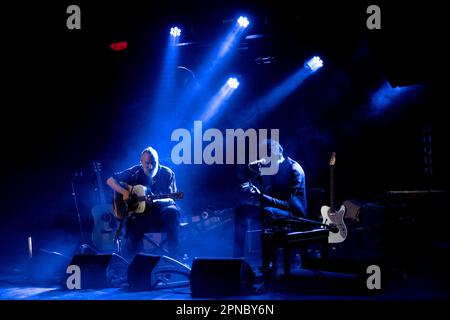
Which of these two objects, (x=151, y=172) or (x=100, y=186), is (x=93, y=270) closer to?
(x=151, y=172)

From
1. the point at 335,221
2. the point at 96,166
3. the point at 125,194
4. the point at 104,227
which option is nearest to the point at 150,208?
the point at 125,194

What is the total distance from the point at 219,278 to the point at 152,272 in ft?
2.33

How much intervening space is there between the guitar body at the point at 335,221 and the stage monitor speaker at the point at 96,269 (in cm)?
299

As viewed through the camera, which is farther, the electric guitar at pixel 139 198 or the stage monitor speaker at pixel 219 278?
the electric guitar at pixel 139 198

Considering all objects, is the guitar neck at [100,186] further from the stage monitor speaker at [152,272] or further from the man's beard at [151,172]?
the stage monitor speaker at [152,272]

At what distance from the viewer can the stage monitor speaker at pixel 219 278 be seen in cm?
400

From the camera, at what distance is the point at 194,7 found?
6.07 m

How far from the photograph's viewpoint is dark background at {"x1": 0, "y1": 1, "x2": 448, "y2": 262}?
19.6 feet

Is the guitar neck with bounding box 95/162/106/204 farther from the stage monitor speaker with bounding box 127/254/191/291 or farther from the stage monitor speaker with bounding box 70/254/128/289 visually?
the stage monitor speaker with bounding box 127/254/191/291

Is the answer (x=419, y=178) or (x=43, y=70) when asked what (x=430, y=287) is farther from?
(x=43, y=70)

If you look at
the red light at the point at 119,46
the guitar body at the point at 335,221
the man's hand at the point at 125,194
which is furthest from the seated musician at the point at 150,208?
the guitar body at the point at 335,221

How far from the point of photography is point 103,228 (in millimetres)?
6266

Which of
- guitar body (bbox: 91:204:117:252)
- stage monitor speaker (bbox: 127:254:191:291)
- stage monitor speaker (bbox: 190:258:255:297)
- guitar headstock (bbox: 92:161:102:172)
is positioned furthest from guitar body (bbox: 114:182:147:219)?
stage monitor speaker (bbox: 190:258:255:297)
